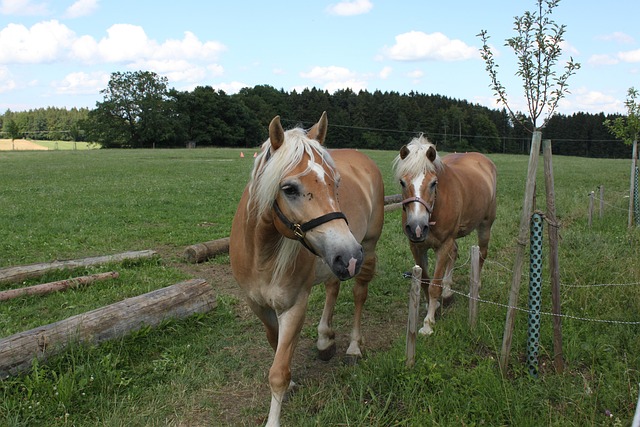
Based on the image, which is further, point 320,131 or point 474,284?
point 474,284

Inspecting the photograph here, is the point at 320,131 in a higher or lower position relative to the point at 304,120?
lower

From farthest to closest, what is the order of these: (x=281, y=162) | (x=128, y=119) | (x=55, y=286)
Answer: (x=128, y=119), (x=55, y=286), (x=281, y=162)

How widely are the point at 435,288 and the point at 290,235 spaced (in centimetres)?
296

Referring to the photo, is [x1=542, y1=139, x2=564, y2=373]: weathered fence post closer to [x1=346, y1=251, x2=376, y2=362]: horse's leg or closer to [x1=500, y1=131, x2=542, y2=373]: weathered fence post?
[x1=500, y1=131, x2=542, y2=373]: weathered fence post

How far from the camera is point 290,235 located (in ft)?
9.21

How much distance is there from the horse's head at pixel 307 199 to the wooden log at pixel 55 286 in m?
4.41

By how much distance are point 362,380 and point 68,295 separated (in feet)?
13.9

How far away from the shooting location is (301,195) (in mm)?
2699

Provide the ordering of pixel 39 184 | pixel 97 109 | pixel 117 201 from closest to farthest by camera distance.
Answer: pixel 117 201 < pixel 39 184 < pixel 97 109

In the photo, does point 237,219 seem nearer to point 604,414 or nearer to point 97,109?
point 604,414

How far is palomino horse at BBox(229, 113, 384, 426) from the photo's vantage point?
2600 millimetres

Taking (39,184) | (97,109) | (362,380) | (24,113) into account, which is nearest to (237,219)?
(362,380)

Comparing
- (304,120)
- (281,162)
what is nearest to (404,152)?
(281,162)

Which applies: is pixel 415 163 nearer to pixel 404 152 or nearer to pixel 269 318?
pixel 404 152
